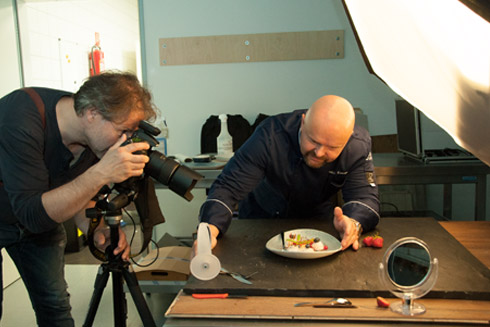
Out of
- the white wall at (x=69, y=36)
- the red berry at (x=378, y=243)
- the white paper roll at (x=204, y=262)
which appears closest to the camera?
the white paper roll at (x=204, y=262)

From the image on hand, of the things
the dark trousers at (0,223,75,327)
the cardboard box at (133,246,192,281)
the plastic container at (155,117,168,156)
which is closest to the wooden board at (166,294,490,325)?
the dark trousers at (0,223,75,327)

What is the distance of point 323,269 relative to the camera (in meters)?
1.16

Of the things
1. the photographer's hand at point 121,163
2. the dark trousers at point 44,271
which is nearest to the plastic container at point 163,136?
the dark trousers at point 44,271

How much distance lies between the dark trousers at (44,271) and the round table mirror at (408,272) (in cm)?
121

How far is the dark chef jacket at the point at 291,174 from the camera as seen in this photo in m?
1.63

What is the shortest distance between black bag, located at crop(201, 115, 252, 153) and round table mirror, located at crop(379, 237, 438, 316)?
7.84 ft

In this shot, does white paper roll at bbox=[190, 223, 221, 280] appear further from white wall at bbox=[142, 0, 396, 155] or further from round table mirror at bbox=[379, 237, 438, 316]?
white wall at bbox=[142, 0, 396, 155]

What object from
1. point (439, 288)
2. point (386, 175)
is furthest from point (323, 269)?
point (386, 175)

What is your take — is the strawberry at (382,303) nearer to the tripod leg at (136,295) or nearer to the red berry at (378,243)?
the red berry at (378,243)

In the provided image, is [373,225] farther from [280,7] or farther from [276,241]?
[280,7]

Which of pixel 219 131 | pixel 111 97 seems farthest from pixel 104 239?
pixel 219 131

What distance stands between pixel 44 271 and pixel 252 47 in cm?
238

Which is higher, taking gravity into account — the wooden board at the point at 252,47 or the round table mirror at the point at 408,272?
the wooden board at the point at 252,47

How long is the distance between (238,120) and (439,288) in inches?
97.5
